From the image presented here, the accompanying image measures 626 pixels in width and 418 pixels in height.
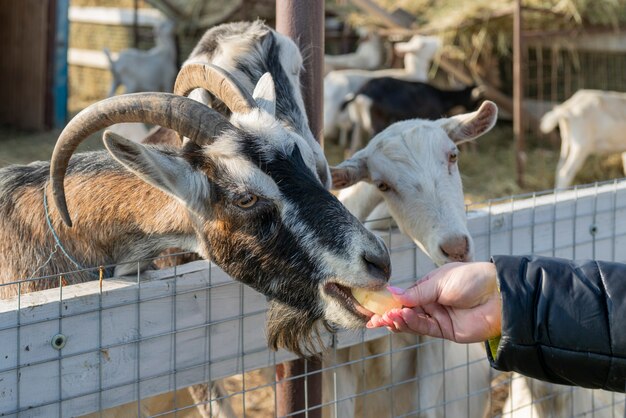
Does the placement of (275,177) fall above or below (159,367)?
above

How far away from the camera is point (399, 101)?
12.6 metres

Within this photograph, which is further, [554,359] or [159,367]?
[159,367]

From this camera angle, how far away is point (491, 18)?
1227 centimetres

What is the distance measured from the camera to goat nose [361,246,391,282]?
2.71 metres

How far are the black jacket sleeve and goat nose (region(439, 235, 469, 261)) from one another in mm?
1246

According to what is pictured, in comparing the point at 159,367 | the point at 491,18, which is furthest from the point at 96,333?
the point at 491,18

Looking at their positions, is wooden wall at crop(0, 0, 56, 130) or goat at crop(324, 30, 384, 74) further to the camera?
goat at crop(324, 30, 384, 74)

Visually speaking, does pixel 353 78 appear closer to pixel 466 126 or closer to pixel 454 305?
pixel 466 126

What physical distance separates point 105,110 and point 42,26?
12471 millimetres

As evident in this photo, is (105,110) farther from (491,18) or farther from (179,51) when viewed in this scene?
(179,51)

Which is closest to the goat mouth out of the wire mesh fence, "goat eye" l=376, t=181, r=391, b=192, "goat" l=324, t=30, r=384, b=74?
the wire mesh fence

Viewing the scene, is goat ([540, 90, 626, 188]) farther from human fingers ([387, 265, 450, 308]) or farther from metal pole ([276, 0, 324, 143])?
human fingers ([387, 265, 450, 308])

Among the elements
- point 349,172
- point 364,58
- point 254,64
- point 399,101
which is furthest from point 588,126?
point 349,172

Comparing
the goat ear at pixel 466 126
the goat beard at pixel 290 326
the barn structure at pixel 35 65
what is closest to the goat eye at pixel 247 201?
the goat beard at pixel 290 326
